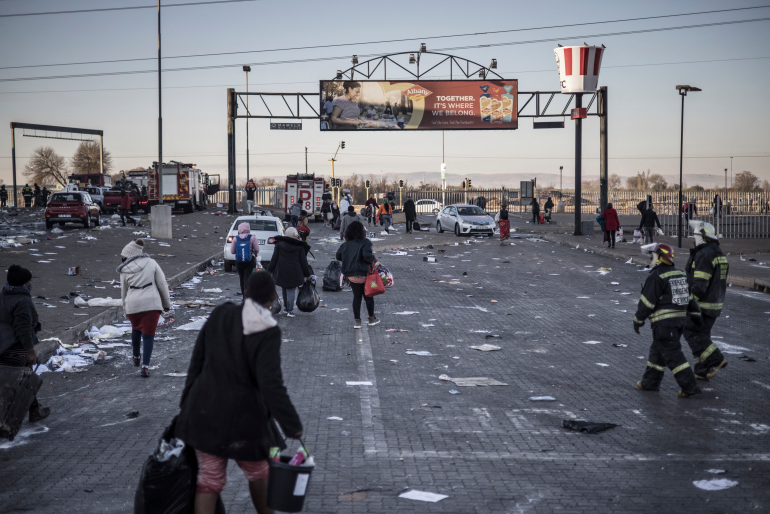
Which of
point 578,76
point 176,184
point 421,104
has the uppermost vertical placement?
point 578,76

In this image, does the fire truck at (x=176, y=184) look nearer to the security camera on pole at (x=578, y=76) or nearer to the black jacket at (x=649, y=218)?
the security camera on pole at (x=578, y=76)

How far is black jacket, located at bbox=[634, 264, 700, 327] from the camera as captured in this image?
7332mm

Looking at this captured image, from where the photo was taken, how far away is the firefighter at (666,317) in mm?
7246

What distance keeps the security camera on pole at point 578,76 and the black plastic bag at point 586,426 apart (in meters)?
27.7

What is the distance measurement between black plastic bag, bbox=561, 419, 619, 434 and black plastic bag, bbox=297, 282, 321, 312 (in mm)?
6388

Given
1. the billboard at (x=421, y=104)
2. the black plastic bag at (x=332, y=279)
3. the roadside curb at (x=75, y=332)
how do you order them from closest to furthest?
the roadside curb at (x=75, y=332)
the black plastic bag at (x=332, y=279)
the billboard at (x=421, y=104)

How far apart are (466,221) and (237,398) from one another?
2941 cm

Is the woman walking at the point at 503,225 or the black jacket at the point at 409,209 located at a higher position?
the black jacket at the point at 409,209

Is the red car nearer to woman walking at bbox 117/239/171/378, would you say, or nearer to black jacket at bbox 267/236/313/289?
black jacket at bbox 267/236/313/289

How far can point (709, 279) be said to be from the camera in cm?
803

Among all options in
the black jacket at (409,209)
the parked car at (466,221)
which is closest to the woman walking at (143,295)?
the parked car at (466,221)

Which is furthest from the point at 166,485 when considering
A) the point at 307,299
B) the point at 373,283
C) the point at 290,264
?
the point at 290,264

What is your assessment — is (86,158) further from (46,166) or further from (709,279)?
(709,279)

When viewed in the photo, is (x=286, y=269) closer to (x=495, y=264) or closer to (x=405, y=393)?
(x=405, y=393)
